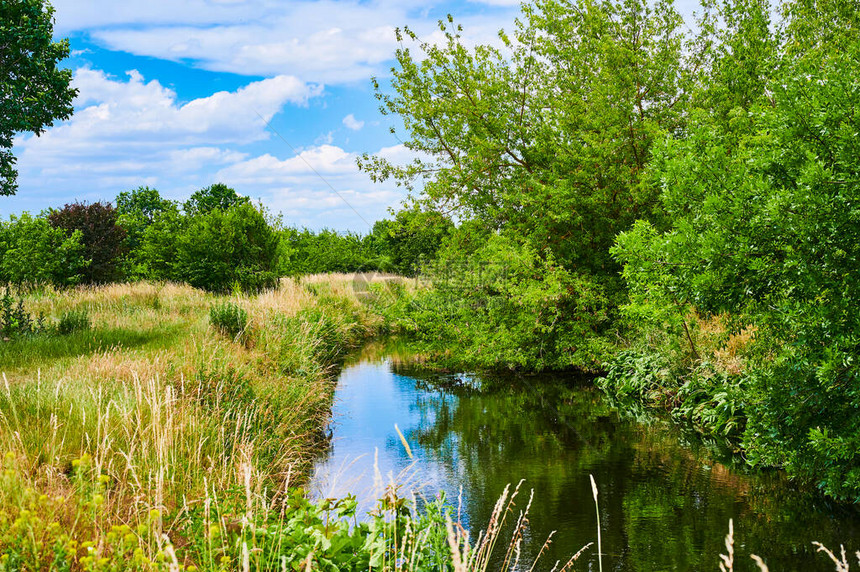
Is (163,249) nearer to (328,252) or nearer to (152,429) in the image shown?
(328,252)

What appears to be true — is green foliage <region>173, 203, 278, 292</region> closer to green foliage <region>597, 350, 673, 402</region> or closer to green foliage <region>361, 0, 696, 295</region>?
green foliage <region>361, 0, 696, 295</region>

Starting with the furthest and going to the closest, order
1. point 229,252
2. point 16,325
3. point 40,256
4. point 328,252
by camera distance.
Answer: point 328,252
point 229,252
point 40,256
point 16,325

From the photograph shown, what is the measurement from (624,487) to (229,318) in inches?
324

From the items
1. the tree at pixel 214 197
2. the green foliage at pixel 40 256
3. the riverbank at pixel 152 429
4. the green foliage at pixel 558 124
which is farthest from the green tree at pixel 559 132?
the tree at pixel 214 197

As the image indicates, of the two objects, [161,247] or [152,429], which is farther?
[161,247]

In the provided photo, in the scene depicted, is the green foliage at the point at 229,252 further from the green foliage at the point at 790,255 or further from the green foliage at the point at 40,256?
the green foliage at the point at 790,255

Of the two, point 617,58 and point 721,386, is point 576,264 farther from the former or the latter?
point 721,386

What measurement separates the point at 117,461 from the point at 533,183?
11687 millimetres

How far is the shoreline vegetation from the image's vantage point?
3.27 m

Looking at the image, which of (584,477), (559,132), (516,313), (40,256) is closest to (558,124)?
(559,132)

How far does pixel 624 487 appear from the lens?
7594 mm

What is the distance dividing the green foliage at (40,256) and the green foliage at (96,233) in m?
1.58

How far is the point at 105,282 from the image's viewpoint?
24.5m

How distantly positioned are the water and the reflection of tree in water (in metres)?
0.02
